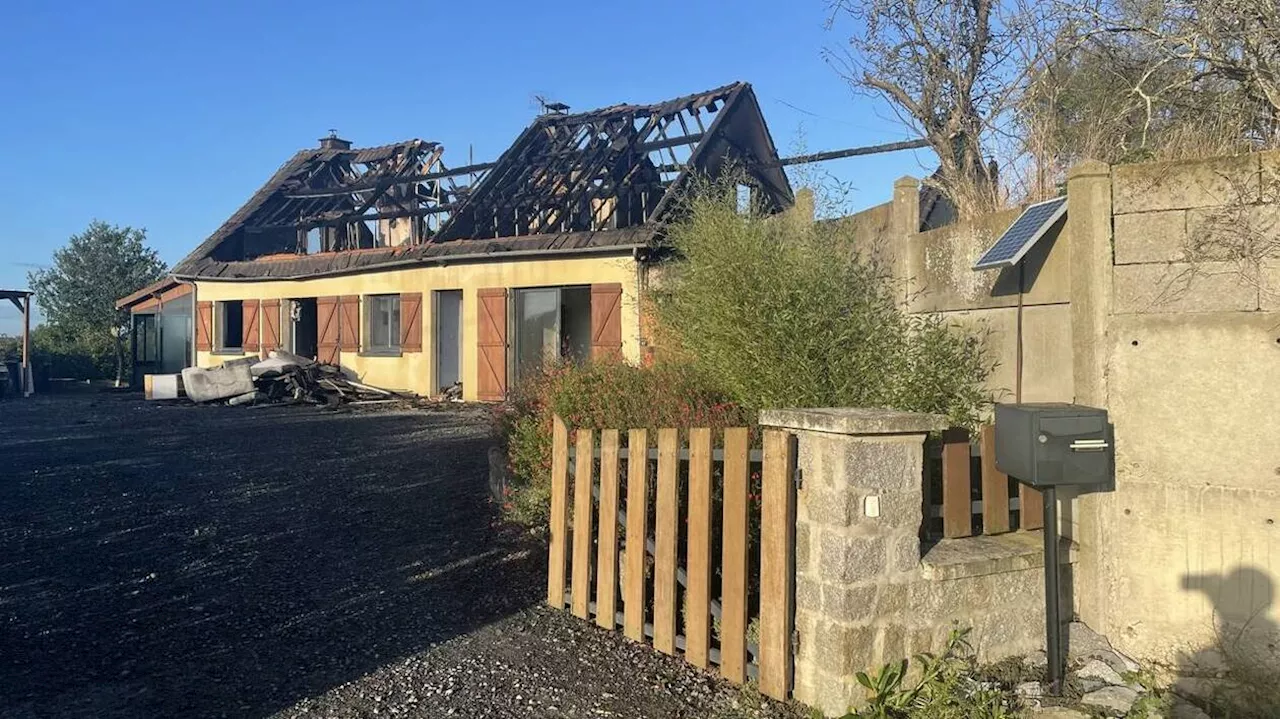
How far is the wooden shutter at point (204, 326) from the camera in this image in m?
21.3

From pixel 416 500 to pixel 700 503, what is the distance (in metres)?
4.01

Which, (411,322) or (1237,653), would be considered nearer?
(1237,653)

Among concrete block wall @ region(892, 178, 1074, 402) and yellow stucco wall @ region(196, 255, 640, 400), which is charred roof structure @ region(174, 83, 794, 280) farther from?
concrete block wall @ region(892, 178, 1074, 402)

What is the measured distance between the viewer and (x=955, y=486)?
371cm

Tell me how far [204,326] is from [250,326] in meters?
1.85

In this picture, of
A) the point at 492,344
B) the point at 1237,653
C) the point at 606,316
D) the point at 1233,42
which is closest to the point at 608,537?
the point at 1237,653

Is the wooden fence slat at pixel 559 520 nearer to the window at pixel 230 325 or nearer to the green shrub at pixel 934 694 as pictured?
the green shrub at pixel 934 694

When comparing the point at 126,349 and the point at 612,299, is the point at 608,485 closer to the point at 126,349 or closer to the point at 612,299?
the point at 612,299

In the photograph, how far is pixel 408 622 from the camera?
4262mm

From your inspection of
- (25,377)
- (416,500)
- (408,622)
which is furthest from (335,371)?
(408,622)

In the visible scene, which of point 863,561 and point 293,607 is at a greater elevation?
point 863,561

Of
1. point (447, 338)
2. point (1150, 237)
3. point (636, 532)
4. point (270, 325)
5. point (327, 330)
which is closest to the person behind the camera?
Result: point (1150, 237)

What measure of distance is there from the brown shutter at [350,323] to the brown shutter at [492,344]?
3599mm

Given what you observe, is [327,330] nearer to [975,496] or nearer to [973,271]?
[973,271]
